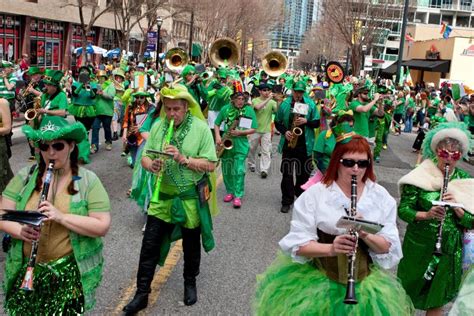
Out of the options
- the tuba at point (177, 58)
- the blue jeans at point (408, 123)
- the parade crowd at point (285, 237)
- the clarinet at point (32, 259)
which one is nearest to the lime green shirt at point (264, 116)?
the parade crowd at point (285, 237)

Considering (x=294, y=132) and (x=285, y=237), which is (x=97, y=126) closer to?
(x=294, y=132)

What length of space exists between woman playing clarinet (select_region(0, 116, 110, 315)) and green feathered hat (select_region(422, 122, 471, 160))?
2490 millimetres

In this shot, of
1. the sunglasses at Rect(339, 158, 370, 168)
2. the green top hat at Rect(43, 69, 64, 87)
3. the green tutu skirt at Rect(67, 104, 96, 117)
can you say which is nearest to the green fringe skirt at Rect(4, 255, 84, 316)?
the sunglasses at Rect(339, 158, 370, 168)

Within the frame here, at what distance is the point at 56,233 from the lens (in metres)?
3.23

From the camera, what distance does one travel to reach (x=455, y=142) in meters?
4.22

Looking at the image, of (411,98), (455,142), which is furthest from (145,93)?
(411,98)

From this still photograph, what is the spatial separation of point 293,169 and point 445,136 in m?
4.34

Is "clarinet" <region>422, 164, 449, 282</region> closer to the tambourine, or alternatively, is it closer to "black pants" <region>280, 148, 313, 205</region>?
"black pants" <region>280, 148, 313, 205</region>

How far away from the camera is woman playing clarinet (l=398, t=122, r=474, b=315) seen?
414cm

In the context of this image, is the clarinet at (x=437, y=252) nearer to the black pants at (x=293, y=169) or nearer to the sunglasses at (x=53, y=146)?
the sunglasses at (x=53, y=146)

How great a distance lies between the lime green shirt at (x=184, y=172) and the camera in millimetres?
4684

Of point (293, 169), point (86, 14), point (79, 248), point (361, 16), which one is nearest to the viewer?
point (79, 248)

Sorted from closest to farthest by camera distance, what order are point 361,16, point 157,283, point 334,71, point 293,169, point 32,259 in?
point 32,259 → point 157,283 → point 293,169 → point 334,71 → point 361,16

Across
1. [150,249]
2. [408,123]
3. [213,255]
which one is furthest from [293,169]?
[408,123]
